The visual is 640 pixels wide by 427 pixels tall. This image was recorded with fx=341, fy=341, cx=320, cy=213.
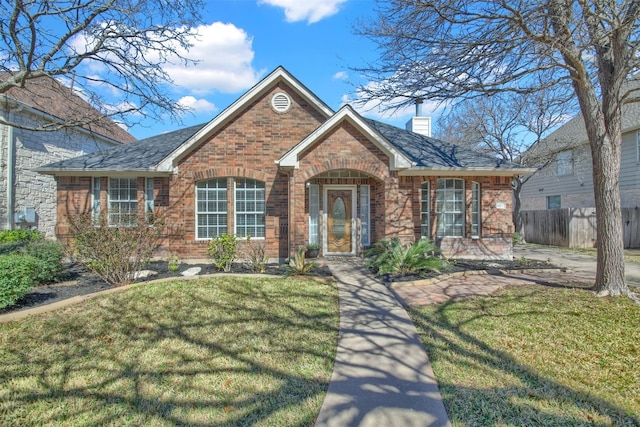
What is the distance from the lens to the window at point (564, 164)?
768 inches

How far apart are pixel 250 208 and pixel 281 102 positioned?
3685 millimetres

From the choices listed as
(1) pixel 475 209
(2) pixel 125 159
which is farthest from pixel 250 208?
(1) pixel 475 209

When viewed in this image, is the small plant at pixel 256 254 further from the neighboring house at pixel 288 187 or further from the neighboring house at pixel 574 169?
the neighboring house at pixel 574 169

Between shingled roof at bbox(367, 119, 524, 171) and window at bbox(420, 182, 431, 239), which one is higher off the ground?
shingled roof at bbox(367, 119, 524, 171)

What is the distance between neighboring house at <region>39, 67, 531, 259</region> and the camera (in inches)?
399

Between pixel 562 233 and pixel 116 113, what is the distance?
1930cm

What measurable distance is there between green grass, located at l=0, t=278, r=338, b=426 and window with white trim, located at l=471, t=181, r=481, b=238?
7.55 m

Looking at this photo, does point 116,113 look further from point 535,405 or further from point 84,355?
point 535,405

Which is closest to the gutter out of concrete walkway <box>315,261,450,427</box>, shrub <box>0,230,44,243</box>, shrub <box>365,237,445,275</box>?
shrub <box>0,230,44,243</box>

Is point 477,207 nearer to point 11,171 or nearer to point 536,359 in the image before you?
point 536,359

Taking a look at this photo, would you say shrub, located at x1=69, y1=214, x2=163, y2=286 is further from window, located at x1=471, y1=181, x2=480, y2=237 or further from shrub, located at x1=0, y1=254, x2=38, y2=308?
window, located at x1=471, y1=181, x2=480, y2=237

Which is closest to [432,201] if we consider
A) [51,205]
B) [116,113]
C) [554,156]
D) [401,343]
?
[401,343]

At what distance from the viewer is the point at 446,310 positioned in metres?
6.09

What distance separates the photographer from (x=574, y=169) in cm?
1941
